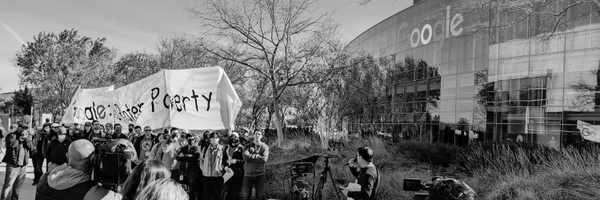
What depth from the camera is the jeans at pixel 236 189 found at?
27.8 feet

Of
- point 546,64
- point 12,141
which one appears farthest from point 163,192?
point 546,64

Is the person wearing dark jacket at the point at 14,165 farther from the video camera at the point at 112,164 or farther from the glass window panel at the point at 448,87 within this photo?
the glass window panel at the point at 448,87

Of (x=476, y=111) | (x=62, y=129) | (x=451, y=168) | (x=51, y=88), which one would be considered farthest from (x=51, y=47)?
(x=451, y=168)

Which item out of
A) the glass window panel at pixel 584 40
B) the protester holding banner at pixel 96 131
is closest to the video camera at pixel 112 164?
the protester holding banner at pixel 96 131

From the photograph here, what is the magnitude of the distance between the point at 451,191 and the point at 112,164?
260cm

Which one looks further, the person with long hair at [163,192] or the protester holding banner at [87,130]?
the protester holding banner at [87,130]

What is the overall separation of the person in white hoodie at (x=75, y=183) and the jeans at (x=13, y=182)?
5.07 meters

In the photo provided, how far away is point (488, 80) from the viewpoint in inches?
1044

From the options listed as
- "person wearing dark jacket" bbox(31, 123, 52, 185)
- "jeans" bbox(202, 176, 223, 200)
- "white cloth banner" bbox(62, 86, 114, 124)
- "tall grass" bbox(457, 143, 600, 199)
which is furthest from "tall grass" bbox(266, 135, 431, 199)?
"person wearing dark jacket" bbox(31, 123, 52, 185)

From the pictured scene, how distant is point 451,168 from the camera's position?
9.15m

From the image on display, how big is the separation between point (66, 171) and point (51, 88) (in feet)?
114

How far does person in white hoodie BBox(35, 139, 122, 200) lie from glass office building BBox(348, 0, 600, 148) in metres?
17.5

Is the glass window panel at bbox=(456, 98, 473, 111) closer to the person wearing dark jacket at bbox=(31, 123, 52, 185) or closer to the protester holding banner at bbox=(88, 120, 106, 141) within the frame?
the protester holding banner at bbox=(88, 120, 106, 141)

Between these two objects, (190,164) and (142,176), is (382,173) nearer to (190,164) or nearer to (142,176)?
(190,164)
